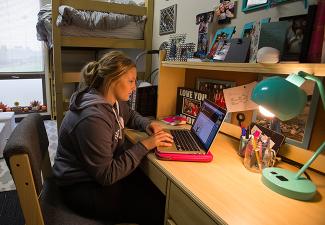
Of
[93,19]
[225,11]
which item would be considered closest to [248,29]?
[225,11]

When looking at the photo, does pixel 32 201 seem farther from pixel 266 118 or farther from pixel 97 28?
pixel 97 28

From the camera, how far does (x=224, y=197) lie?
72 cm

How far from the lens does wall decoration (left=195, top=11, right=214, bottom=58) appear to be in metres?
1.41

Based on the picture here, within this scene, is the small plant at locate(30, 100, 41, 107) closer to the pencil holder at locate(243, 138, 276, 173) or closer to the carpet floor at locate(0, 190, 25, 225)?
the carpet floor at locate(0, 190, 25, 225)

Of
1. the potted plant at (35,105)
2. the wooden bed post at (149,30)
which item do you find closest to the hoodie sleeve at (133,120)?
the wooden bed post at (149,30)

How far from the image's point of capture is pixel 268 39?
3.19ft

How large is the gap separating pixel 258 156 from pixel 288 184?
175mm

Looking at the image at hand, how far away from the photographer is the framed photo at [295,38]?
87 centimetres

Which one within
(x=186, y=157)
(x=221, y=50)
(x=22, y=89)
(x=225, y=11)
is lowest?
(x=22, y=89)

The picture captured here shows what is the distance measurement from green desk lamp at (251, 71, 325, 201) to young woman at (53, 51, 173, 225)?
0.49m

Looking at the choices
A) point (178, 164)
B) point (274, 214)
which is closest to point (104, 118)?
point (178, 164)

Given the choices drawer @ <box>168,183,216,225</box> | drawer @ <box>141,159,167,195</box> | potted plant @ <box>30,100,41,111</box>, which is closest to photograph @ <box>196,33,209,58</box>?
drawer @ <box>141,159,167,195</box>

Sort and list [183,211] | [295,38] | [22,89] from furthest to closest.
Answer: [22,89], [295,38], [183,211]

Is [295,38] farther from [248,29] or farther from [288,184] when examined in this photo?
[288,184]
